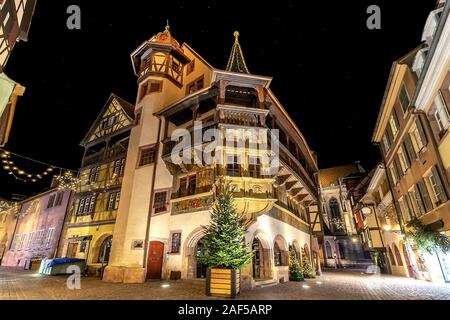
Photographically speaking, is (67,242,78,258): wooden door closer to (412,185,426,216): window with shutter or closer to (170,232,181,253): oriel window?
(170,232,181,253): oriel window

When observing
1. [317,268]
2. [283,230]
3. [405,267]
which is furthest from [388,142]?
[317,268]

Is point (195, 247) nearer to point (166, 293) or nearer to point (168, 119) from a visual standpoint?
point (166, 293)

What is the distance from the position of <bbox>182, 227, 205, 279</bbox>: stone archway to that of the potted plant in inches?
120

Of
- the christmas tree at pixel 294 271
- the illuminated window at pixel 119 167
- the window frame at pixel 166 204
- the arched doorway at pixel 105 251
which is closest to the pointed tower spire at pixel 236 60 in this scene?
the window frame at pixel 166 204

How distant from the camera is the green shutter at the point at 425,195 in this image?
1317 cm

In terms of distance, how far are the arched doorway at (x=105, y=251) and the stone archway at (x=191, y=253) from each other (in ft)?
26.2

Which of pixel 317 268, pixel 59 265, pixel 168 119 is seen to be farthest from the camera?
pixel 317 268

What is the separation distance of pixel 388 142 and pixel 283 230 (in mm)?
11167

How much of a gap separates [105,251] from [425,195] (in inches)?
861

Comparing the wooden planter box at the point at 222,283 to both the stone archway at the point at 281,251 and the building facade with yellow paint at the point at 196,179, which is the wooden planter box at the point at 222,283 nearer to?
the building facade with yellow paint at the point at 196,179

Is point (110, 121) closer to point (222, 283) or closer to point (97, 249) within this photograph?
point (97, 249)
